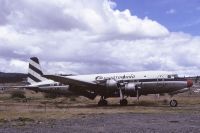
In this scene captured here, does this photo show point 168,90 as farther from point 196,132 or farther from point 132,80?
point 196,132

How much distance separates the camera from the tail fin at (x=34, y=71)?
55234mm

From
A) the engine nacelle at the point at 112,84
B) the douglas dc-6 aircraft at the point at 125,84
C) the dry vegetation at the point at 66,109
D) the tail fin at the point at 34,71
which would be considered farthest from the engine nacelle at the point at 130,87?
the tail fin at the point at 34,71

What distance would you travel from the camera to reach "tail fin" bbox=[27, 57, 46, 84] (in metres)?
55.2

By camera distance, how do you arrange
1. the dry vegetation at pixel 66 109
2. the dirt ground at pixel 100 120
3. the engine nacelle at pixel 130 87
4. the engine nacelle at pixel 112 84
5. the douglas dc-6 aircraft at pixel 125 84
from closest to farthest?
the dirt ground at pixel 100 120 < the dry vegetation at pixel 66 109 < the engine nacelle at pixel 130 87 < the douglas dc-6 aircraft at pixel 125 84 < the engine nacelle at pixel 112 84

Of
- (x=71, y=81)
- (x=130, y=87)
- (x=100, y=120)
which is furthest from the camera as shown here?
(x=71, y=81)

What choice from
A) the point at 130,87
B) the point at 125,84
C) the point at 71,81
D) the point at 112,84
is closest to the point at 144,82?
the point at 130,87

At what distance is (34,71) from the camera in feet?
183

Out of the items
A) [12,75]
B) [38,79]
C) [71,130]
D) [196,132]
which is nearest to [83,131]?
[71,130]

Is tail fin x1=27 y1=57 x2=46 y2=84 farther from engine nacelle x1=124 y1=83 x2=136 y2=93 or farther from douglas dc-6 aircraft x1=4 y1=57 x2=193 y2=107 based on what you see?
engine nacelle x1=124 y1=83 x2=136 y2=93

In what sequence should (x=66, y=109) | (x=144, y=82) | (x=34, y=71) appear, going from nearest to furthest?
(x=66, y=109)
(x=144, y=82)
(x=34, y=71)

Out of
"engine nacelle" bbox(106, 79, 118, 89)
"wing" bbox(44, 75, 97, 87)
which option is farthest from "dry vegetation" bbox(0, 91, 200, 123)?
"wing" bbox(44, 75, 97, 87)

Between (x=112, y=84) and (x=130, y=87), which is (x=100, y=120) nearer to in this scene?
(x=130, y=87)

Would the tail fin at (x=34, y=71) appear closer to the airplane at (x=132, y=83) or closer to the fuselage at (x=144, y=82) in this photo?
the fuselage at (x=144, y=82)

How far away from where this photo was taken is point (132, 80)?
4662 centimetres
